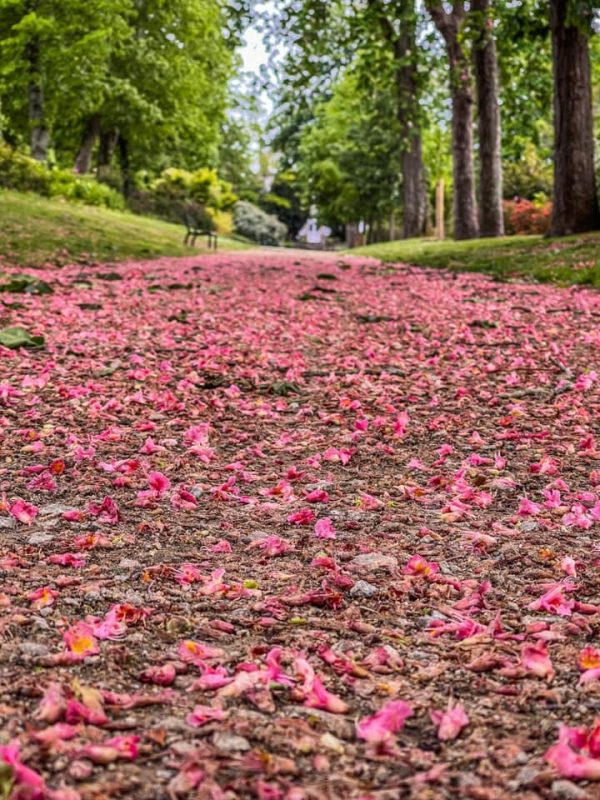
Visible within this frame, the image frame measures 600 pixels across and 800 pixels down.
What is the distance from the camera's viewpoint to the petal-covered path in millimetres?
1931

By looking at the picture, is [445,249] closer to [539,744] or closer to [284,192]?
[539,744]

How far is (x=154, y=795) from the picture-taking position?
70.4 inches

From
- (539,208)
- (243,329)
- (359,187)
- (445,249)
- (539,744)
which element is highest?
(359,187)

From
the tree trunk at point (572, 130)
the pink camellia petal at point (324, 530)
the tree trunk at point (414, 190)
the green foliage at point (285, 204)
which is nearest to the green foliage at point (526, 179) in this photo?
the tree trunk at point (414, 190)

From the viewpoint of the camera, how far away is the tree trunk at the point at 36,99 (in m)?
26.9

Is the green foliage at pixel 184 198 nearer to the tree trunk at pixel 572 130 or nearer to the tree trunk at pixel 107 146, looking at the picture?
the tree trunk at pixel 107 146

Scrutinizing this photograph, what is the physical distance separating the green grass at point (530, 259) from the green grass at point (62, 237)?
6.63 meters

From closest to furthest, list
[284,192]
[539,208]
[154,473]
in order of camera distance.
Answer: [154,473] < [539,208] < [284,192]

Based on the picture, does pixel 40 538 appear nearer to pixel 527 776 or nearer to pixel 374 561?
pixel 374 561

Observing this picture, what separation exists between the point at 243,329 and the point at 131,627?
6149mm

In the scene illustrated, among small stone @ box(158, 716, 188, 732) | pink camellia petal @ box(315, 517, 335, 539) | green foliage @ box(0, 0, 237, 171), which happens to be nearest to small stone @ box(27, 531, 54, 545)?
pink camellia petal @ box(315, 517, 335, 539)

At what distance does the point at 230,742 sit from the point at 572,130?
16.0 metres

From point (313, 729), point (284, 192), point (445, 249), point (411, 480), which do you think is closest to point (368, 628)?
point (313, 729)

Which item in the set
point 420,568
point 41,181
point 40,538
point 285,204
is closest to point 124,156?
point 41,181
